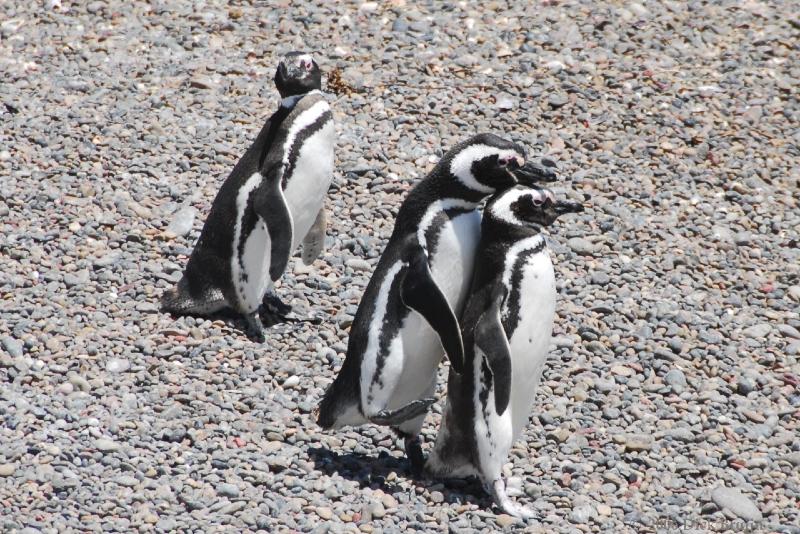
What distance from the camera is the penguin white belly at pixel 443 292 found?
17.6 feet

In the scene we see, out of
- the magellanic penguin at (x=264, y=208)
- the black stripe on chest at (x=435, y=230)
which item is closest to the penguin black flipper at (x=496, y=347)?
the black stripe on chest at (x=435, y=230)

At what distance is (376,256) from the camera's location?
Result: 739cm

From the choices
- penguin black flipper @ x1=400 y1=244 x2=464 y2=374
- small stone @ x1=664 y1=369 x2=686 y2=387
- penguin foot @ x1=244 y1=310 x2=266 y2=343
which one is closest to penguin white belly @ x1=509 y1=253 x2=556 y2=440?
penguin black flipper @ x1=400 y1=244 x2=464 y2=374

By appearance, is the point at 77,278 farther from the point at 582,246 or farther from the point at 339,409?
the point at 582,246

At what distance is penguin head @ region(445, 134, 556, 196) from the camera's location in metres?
5.29

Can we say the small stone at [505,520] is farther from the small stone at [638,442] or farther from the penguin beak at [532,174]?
the penguin beak at [532,174]

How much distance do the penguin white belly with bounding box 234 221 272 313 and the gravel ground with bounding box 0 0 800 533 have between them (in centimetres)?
18

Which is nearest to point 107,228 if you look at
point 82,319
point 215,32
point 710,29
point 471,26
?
point 82,319

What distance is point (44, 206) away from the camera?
7.63 m

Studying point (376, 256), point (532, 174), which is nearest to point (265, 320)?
point (376, 256)

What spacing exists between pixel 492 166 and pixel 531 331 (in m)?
0.71

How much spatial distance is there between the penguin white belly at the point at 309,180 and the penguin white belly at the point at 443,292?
135 cm

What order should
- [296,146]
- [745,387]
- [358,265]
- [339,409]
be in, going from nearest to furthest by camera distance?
[339,409], [745,387], [296,146], [358,265]

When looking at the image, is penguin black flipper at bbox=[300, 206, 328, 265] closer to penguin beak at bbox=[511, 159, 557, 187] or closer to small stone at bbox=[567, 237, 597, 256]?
small stone at bbox=[567, 237, 597, 256]
